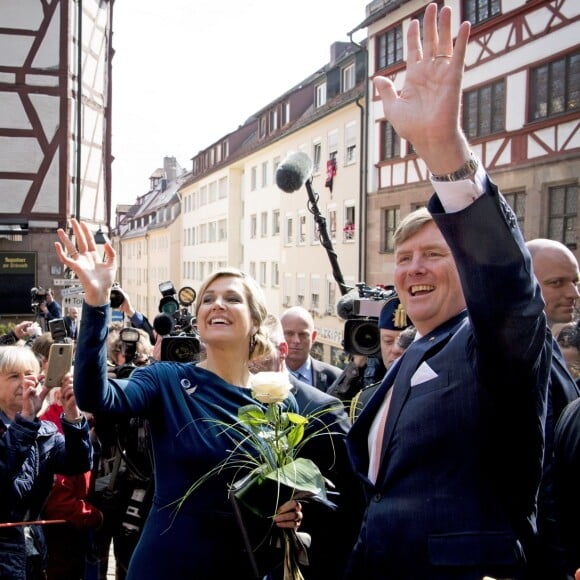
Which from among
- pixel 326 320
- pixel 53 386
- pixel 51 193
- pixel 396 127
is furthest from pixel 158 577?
pixel 326 320

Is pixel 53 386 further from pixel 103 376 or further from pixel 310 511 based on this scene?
pixel 310 511

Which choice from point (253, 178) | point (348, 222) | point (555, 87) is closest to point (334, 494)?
point (555, 87)

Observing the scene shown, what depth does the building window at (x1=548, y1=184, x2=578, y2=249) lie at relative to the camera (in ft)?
46.6

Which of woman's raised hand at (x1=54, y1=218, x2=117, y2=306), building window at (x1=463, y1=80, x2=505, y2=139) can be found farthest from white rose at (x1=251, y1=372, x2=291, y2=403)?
building window at (x1=463, y1=80, x2=505, y2=139)

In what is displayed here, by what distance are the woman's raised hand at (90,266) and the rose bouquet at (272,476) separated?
690 millimetres

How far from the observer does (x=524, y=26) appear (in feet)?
49.1

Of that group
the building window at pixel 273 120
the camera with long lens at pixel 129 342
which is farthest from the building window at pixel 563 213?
the building window at pixel 273 120

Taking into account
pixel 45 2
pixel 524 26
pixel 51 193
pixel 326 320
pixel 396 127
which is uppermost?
pixel 45 2

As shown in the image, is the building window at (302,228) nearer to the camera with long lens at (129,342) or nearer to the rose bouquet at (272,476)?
the camera with long lens at (129,342)

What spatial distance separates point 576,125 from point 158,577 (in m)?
13.5

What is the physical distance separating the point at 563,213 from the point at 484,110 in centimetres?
348

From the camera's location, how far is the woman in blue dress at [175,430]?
2.54 meters

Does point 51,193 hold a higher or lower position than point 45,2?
lower

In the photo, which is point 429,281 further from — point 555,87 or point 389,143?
point 389,143
